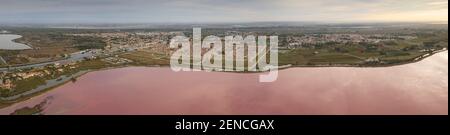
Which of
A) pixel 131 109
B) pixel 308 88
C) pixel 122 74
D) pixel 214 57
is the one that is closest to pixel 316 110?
pixel 308 88

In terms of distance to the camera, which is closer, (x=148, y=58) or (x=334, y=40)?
(x=148, y=58)

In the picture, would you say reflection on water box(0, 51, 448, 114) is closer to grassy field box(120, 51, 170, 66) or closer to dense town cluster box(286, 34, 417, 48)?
grassy field box(120, 51, 170, 66)

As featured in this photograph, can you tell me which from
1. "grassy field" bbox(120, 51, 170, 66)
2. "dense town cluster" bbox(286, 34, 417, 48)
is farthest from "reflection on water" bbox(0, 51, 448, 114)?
"dense town cluster" bbox(286, 34, 417, 48)

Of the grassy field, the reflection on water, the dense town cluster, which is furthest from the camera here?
the dense town cluster

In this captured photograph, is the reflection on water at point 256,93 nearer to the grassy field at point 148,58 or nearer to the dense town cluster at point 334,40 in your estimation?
the grassy field at point 148,58

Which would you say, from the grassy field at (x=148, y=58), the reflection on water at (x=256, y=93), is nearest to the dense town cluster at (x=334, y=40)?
the grassy field at (x=148, y=58)

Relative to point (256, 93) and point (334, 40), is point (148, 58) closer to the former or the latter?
point (256, 93)

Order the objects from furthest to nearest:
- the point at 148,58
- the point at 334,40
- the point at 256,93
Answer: the point at 334,40
the point at 148,58
the point at 256,93

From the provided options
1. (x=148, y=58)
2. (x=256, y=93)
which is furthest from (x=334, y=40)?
(x=256, y=93)
